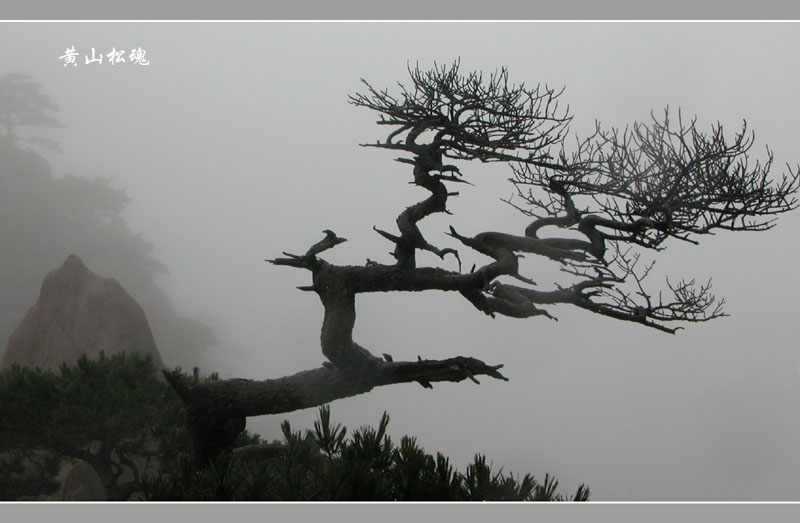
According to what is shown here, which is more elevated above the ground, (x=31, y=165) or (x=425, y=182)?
(x=31, y=165)

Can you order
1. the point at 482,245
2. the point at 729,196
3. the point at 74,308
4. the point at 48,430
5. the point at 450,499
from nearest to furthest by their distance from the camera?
the point at 450,499 → the point at 729,196 → the point at 482,245 → the point at 48,430 → the point at 74,308

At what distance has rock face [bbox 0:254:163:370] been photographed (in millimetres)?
9555

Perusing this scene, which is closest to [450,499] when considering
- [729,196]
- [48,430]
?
[729,196]

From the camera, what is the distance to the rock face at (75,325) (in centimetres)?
955

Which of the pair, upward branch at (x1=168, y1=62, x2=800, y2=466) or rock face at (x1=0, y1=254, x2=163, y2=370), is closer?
upward branch at (x1=168, y1=62, x2=800, y2=466)

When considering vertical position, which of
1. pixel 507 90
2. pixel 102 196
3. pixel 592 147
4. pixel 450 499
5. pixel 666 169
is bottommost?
pixel 450 499

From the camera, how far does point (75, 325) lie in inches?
389

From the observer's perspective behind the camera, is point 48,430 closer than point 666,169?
No

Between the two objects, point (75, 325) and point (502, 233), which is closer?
point (502, 233)

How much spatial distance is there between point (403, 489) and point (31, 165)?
560 inches

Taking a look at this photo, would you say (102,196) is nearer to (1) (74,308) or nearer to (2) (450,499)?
(1) (74,308)

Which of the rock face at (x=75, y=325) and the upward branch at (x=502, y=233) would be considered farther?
the rock face at (x=75, y=325)

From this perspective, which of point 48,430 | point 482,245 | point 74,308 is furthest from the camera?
point 74,308

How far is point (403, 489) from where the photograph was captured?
10.7 ft
